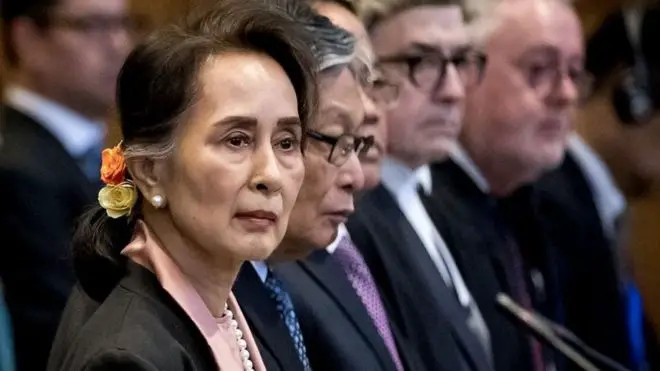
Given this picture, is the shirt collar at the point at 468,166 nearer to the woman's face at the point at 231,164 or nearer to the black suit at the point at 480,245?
the black suit at the point at 480,245

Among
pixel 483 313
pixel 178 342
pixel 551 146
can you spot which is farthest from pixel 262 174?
pixel 551 146

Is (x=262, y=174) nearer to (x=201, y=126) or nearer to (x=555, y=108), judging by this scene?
(x=201, y=126)

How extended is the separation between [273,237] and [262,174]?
60 mm

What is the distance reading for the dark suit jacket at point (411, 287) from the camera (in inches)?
66.9

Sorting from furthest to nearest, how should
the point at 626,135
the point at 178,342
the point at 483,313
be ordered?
1. the point at 626,135
2. the point at 483,313
3. the point at 178,342

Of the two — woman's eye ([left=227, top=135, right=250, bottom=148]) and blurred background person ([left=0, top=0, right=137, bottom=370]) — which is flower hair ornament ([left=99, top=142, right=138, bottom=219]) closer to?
woman's eye ([left=227, top=135, right=250, bottom=148])

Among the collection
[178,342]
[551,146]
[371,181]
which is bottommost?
[551,146]

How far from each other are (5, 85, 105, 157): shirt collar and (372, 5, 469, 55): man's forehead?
26.0 inches

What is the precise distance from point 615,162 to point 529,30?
0.70m

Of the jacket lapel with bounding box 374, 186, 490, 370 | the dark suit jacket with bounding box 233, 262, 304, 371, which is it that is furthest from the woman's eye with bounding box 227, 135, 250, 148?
the jacket lapel with bounding box 374, 186, 490, 370

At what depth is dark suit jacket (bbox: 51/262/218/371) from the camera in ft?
3.35

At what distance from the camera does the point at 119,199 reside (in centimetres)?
117

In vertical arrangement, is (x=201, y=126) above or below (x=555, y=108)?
above

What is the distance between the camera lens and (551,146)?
234cm
